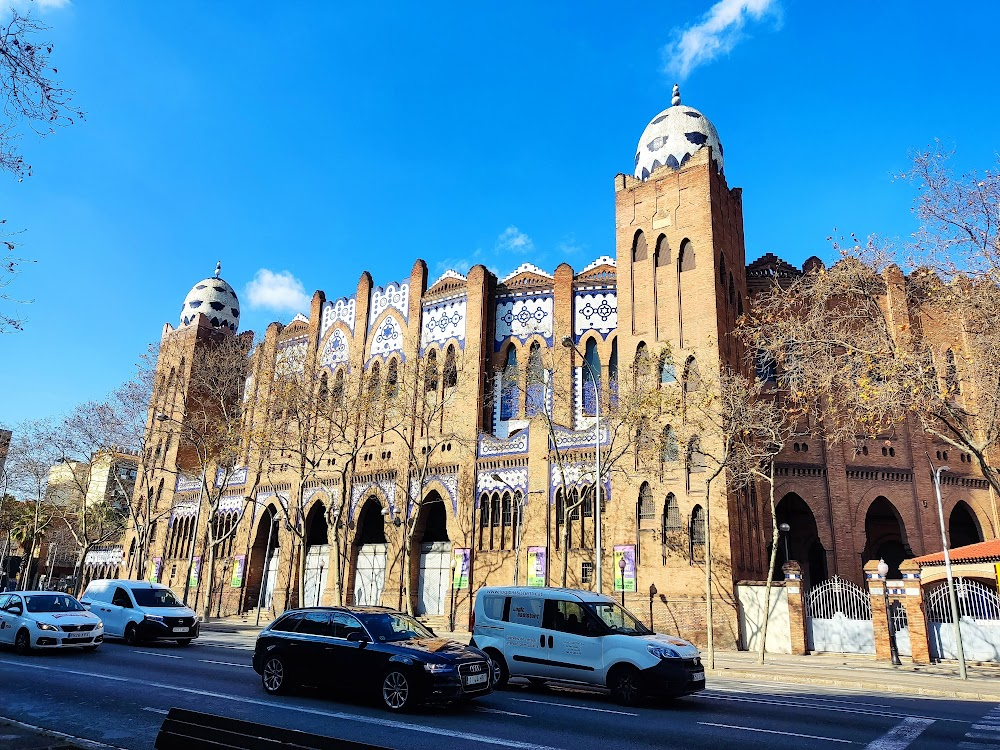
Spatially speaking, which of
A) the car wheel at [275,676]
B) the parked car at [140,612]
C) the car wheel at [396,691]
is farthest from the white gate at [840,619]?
the parked car at [140,612]

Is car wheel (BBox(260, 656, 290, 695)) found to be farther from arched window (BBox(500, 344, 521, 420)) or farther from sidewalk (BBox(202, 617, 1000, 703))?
arched window (BBox(500, 344, 521, 420))

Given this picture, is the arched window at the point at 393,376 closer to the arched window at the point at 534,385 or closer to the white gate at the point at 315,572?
the arched window at the point at 534,385

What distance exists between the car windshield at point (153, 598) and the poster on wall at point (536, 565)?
12309 mm

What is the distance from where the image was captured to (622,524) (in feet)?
85.5

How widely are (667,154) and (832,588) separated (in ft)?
57.4

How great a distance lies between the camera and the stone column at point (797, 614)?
22312 mm

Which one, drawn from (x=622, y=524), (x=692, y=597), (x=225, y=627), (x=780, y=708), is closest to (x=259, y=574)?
(x=225, y=627)

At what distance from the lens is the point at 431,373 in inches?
1302

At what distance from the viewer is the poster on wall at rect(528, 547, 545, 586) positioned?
2730 cm

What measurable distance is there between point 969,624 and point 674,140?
787 inches

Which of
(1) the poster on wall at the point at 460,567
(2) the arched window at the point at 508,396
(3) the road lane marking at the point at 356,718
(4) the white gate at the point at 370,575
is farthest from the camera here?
(4) the white gate at the point at 370,575

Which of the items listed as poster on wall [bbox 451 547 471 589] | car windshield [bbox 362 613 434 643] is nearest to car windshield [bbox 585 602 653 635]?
car windshield [bbox 362 613 434 643]

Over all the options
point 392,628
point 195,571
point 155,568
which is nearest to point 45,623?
point 392,628

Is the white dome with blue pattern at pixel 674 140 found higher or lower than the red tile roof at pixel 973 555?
higher
